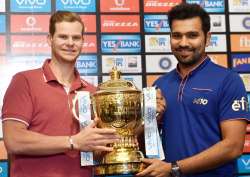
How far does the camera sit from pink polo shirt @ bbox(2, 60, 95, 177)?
1652 mm

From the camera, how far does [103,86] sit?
1.67 m

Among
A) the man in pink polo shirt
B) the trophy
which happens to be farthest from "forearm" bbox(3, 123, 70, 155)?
the trophy

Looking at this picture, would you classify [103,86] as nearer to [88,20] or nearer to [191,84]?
[191,84]

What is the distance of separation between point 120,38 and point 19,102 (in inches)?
38.0

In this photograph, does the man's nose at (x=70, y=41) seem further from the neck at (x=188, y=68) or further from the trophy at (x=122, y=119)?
the neck at (x=188, y=68)

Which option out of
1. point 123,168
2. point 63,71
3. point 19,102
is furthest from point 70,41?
point 123,168

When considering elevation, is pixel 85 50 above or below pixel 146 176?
above

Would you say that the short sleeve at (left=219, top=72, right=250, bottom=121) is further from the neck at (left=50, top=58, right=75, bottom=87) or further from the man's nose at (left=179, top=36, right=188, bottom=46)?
the neck at (left=50, top=58, right=75, bottom=87)

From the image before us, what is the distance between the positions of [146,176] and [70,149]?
0.29 metres

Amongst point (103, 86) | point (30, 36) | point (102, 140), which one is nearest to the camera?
point (102, 140)

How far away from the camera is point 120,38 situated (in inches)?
98.1

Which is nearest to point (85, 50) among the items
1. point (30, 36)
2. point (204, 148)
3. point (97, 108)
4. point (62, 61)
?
point (30, 36)

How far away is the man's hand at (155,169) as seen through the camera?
1602 mm

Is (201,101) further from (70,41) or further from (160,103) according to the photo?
(70,41)
